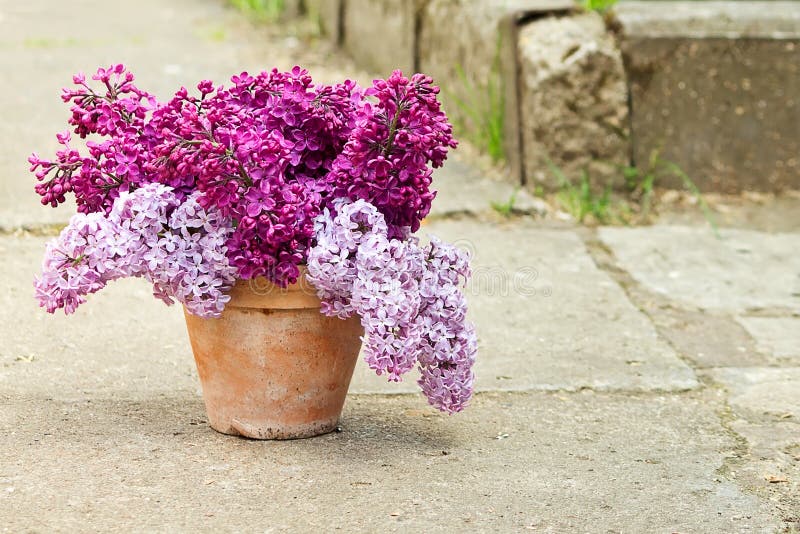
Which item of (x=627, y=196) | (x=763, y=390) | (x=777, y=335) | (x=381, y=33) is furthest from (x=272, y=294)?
(x=381, y=33)

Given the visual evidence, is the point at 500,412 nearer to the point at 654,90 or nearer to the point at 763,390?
the point at 763,390

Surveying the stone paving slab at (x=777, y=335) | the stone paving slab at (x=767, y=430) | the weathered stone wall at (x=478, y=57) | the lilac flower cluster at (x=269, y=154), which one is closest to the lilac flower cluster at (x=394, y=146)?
the lilac flower cluster at (x=269, y=154)

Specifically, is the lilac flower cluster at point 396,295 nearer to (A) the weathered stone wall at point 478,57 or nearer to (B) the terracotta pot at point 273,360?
(B) the terracotta pot at point 273,360

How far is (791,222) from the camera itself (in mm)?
3941

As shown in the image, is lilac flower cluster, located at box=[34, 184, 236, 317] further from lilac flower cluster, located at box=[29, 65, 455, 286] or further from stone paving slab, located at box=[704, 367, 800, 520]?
stone paving slab, located at box=[704, 367, 800, 520]

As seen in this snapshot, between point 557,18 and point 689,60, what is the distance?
49 centimetres

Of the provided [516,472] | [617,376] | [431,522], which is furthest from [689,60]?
[431,522]

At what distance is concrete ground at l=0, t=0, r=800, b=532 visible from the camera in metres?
2.03

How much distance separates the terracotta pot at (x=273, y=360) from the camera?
7.17 feet

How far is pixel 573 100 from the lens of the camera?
3898 millimetres

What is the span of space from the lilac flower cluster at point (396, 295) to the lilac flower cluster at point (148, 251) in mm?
194

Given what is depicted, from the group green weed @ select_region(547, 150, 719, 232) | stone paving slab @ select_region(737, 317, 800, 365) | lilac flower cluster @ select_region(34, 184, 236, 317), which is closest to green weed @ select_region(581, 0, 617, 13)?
green weed @ select_region(547, 150, 719, 232)

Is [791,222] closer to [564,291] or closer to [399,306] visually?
[564,291]

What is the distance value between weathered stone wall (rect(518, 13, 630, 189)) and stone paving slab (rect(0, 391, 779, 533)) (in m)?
1.57
